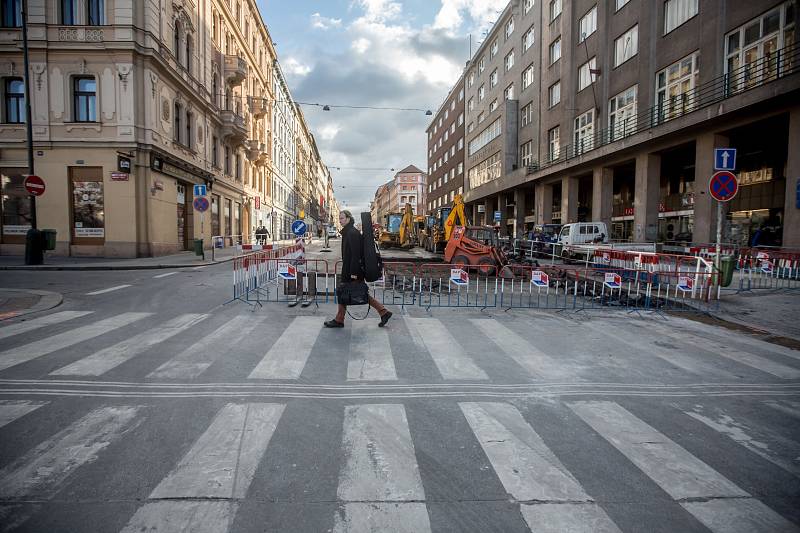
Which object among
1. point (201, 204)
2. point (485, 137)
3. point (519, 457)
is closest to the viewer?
point (519, 457)

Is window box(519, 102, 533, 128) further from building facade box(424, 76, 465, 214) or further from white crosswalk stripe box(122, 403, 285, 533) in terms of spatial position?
white crosswalk stripe box(122, 403, 285, 533)

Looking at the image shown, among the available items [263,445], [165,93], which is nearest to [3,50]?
[165,93]

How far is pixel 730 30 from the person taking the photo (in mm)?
17391

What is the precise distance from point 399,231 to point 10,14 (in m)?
24.2

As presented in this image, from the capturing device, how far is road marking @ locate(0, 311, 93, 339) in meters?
6.38

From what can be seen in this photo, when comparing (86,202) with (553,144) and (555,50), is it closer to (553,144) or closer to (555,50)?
(553,144)

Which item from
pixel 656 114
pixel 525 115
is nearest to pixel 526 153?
pixel 525 115

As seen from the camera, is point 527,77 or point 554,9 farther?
point 527,77

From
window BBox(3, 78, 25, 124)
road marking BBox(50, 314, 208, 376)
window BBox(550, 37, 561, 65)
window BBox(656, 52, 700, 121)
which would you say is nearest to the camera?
road marking BBox(50, 314, 208, 376)

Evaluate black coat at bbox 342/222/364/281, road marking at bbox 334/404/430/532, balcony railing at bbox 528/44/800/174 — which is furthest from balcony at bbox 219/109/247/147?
road marking at bbox 334/404/430/532

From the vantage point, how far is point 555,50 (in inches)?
1254

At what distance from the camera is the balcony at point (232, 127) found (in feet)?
99.1

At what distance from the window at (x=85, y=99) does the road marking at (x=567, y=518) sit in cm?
2388

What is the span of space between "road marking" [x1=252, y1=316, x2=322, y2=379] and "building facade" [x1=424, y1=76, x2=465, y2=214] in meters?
52.6
